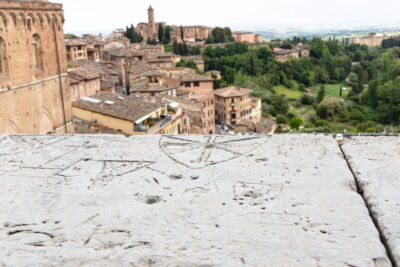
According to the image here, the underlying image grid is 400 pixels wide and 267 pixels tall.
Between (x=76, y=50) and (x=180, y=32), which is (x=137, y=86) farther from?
(x=180, y=32)

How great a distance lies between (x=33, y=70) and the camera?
15.9 metres

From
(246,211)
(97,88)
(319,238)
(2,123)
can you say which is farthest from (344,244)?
(97,88)

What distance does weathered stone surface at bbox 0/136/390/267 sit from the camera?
1.43 metres

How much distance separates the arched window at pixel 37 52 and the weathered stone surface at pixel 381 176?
51.2 feet

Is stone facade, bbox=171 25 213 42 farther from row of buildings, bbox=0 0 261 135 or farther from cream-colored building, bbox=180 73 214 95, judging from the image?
row of buildings, bbox=0 0 261 135

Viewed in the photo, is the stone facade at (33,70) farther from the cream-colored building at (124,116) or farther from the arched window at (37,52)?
the cream-colored building at (124,116)

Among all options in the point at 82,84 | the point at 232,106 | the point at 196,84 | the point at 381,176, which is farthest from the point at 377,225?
the point at 196,84

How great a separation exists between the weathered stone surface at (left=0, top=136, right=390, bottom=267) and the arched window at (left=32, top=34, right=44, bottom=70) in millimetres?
14753

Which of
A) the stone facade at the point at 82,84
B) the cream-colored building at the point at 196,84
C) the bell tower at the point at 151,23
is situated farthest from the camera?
the bell tower at the point at 151,23

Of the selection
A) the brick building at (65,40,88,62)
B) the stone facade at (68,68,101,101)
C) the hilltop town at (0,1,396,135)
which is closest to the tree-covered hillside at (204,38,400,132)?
the hilltop town at (0,1,396,135)

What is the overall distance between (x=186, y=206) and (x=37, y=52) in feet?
53.1

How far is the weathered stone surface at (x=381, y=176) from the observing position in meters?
1.56

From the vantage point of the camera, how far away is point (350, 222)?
5.24 ft

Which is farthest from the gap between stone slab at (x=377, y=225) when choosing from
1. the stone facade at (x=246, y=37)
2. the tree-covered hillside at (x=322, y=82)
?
the stone facade at (x=246, y=37)
